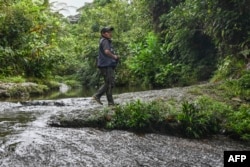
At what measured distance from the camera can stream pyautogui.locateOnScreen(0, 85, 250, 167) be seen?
16.3 ft

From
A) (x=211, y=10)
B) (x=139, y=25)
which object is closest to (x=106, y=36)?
(x=211, y=10)

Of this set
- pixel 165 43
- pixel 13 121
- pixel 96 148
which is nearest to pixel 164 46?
pixel 165 43

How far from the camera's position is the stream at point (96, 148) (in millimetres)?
4953

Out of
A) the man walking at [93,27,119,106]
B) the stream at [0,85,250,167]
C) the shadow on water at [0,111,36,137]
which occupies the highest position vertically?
the man walking at [93,27,119,106]

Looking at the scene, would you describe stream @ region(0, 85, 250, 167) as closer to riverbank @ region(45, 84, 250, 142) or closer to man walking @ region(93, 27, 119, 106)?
riverbank @ region(45, 84, 250, 142)

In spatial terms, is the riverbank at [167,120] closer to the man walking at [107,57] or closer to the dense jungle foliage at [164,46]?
the dense jungle foliage at [164,46]

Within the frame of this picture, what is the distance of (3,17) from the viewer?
16.0m

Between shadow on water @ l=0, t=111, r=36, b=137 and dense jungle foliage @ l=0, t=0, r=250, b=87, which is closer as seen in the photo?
shadow on water @ l=0, t=111, r=36, b=137

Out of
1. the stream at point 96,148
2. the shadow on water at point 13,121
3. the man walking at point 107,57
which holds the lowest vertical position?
the stream at point 96,148

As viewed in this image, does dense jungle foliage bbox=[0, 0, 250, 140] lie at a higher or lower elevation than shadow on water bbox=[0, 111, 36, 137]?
higher

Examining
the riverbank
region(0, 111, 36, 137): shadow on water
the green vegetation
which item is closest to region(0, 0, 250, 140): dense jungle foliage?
the riverbank

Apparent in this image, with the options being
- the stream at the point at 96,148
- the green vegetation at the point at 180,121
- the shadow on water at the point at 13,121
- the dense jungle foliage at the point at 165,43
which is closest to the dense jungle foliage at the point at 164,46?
the dense jungle foliage at the point at 165,43

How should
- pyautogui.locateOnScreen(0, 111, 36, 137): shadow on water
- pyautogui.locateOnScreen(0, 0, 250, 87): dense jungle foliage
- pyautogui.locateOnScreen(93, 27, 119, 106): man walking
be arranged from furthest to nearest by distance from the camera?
pyautogui.locateOnScreen(0, 0, 250, 87): dense jungle foliage, pyautogui.locateOnScreen(93, 27, 119, 106): man walking, pyautogui.locateOnScreen(0, 111, 36, 137): shadow on water

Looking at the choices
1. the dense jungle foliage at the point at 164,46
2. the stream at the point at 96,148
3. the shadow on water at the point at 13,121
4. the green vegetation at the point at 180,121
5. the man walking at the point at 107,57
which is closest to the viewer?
the stream at the point at 96,148
